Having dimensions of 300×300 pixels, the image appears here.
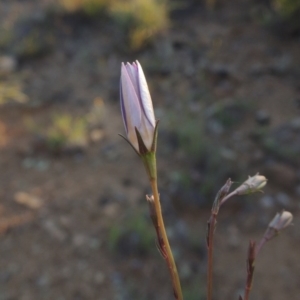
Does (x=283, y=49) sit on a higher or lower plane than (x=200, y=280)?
higher

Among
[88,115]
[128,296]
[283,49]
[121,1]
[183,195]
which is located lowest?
[128,296]

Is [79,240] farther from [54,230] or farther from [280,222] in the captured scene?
[280,222]

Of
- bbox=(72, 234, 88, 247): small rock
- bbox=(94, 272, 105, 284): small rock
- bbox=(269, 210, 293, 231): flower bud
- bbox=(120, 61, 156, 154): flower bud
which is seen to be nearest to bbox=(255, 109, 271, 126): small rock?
bbox=(72, 234, 88, 247): small rock

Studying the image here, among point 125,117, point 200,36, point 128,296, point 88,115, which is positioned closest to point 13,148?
point 88,115

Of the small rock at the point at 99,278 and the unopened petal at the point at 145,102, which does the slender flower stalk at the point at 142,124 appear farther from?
the small rock at the point at 99,278

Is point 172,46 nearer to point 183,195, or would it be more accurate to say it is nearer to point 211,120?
point 211,120

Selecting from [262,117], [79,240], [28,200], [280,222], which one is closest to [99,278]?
[79,240]
